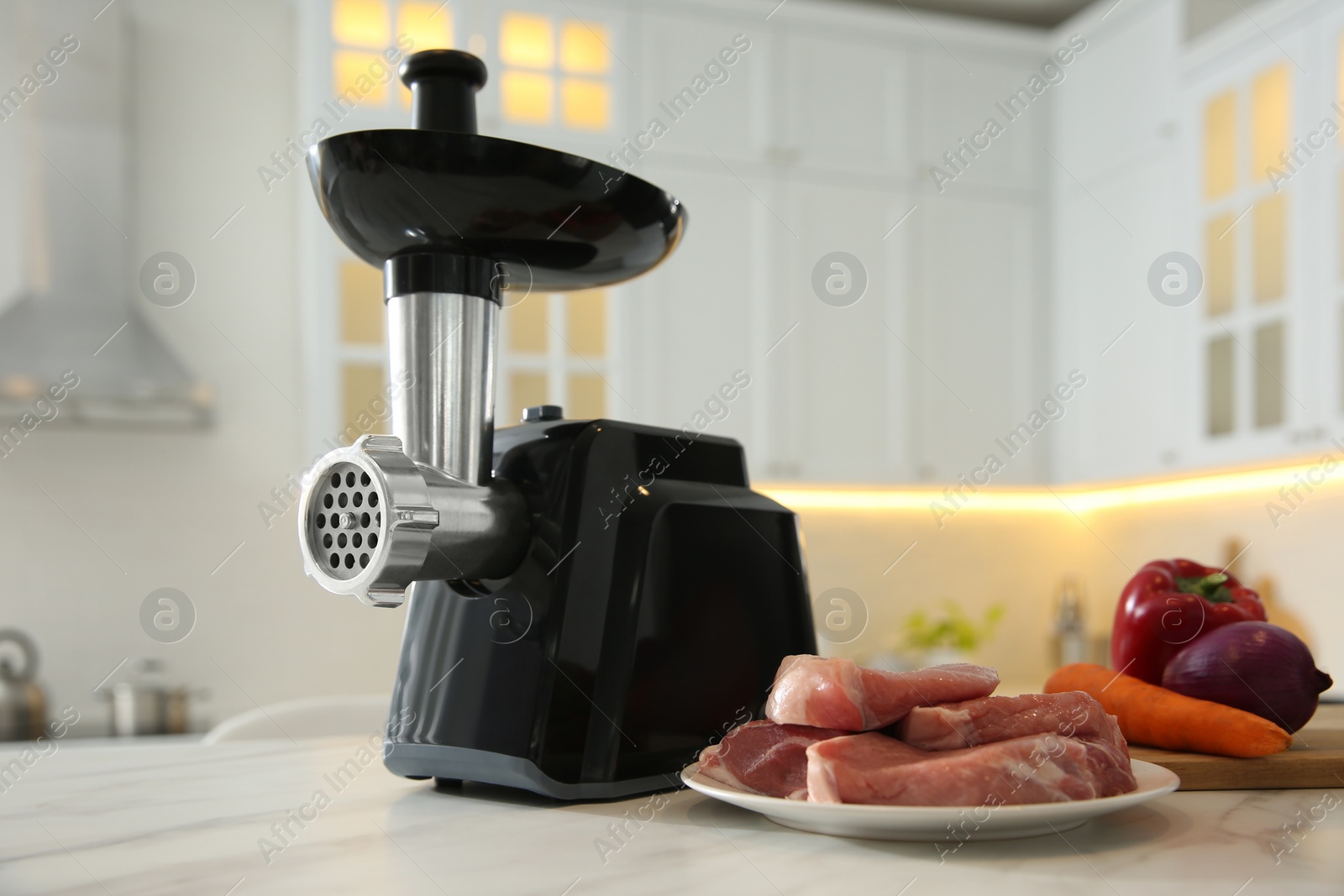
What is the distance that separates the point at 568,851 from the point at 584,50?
2360 millimetres

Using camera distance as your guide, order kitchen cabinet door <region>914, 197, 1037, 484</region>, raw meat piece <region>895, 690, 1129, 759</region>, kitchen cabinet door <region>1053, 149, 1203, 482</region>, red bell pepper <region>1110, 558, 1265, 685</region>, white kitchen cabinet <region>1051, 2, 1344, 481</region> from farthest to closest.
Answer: kitchen cabinet door <region>914, 197, 1037, 484</region>, kitchen cabinet door <region>1053, 149, 1203, 482</region>, white kitchen cabinet <region>1051, 2, 1344, 481</region>, red bell pepper <region>1110, 558, 1265, 685</region>, raw meat piece <region>895, 690, 1129, 759</region>

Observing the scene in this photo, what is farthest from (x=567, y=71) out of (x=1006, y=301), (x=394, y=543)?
(x=394, y=543)

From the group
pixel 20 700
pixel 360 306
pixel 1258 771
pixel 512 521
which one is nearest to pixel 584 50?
pixel 360 306

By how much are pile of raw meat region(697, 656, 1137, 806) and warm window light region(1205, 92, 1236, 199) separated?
220cm

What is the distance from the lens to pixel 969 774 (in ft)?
1.69

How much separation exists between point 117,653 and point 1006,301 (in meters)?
2.36

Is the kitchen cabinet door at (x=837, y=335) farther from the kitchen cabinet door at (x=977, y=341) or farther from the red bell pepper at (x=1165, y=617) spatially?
the red bell pepper at (x=1165, y=617)

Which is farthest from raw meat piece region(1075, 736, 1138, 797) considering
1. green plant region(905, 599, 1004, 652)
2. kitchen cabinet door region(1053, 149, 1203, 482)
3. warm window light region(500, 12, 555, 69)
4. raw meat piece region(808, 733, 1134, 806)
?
green plant region(905, 599, 1004, 652)

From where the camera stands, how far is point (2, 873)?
1.67ft

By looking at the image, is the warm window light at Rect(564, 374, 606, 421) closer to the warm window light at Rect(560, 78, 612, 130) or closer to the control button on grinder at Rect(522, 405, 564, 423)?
the warm window light at Rect(560, 78, 612, 130)

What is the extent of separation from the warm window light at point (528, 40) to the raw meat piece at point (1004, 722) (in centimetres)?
226

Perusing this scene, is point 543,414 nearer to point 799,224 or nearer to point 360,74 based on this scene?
point 360,74

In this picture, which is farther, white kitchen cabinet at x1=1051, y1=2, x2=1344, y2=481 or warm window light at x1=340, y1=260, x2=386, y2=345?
warm window light at x1=340, y1=260, x2=386, y2=345

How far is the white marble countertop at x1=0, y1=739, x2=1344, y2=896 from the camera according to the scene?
47 cm
